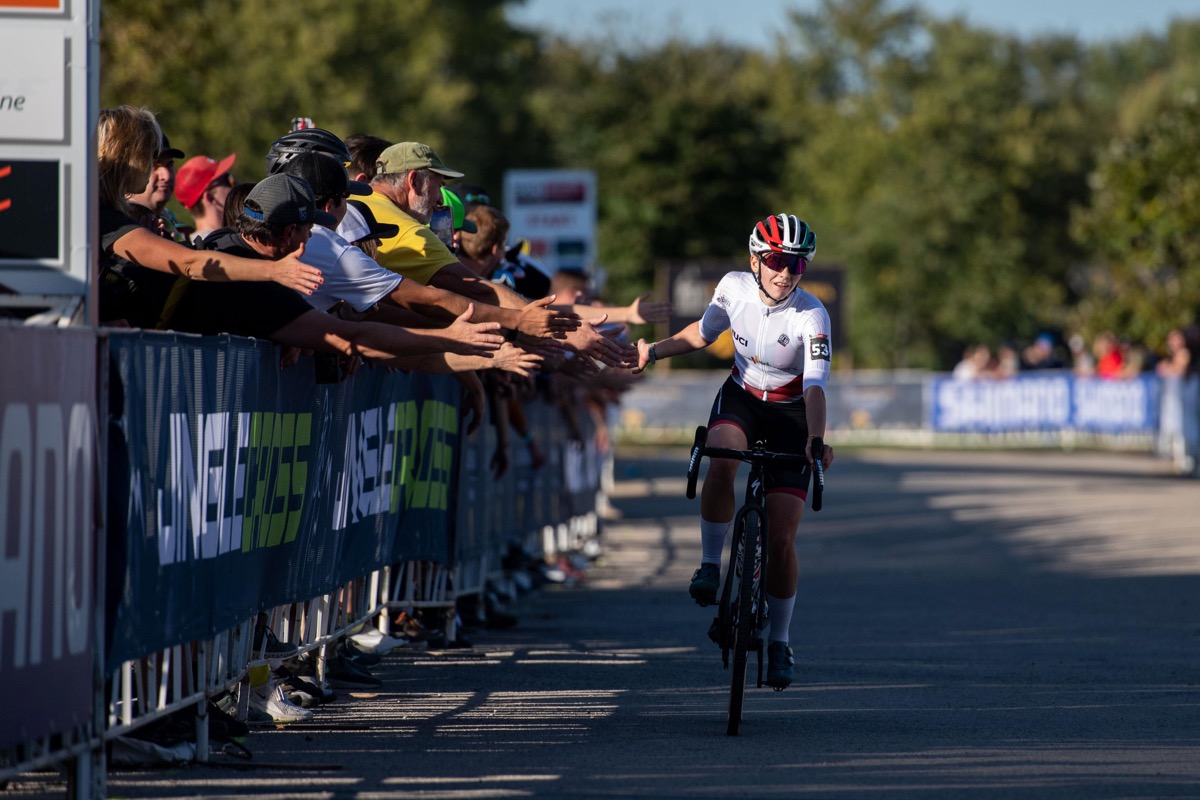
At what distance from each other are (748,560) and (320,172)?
2457 millimetres

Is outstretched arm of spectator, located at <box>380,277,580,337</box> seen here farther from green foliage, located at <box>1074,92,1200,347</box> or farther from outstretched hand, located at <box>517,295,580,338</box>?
green foliage, located at <box>1074,92,1200,347</box>

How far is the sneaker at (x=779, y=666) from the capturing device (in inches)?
352

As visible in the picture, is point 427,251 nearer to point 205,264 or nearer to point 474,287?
point 474,287

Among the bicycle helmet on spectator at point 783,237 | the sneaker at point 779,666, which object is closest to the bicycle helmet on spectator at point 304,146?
the bicycle helmet on spectator at point 783,237

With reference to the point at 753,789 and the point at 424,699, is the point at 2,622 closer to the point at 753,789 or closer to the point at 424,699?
the point at 753,789

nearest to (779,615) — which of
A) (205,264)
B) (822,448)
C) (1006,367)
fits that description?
(822,448)

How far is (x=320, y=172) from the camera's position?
335 inches

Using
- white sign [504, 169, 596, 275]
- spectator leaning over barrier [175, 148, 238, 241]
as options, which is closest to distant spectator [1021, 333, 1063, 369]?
white sign [504, 169, 596, 275]

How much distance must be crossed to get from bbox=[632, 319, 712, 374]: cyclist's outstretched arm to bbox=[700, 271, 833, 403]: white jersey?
0.05 m

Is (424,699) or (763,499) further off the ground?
(763,499)

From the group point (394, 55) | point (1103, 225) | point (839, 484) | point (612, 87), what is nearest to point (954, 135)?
point (612, 87)

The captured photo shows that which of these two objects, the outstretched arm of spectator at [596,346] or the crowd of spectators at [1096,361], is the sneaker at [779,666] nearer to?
the outstretched arm of spectator at [596,346]

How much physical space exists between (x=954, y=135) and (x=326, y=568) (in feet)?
249

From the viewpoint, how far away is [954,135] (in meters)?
82.3
